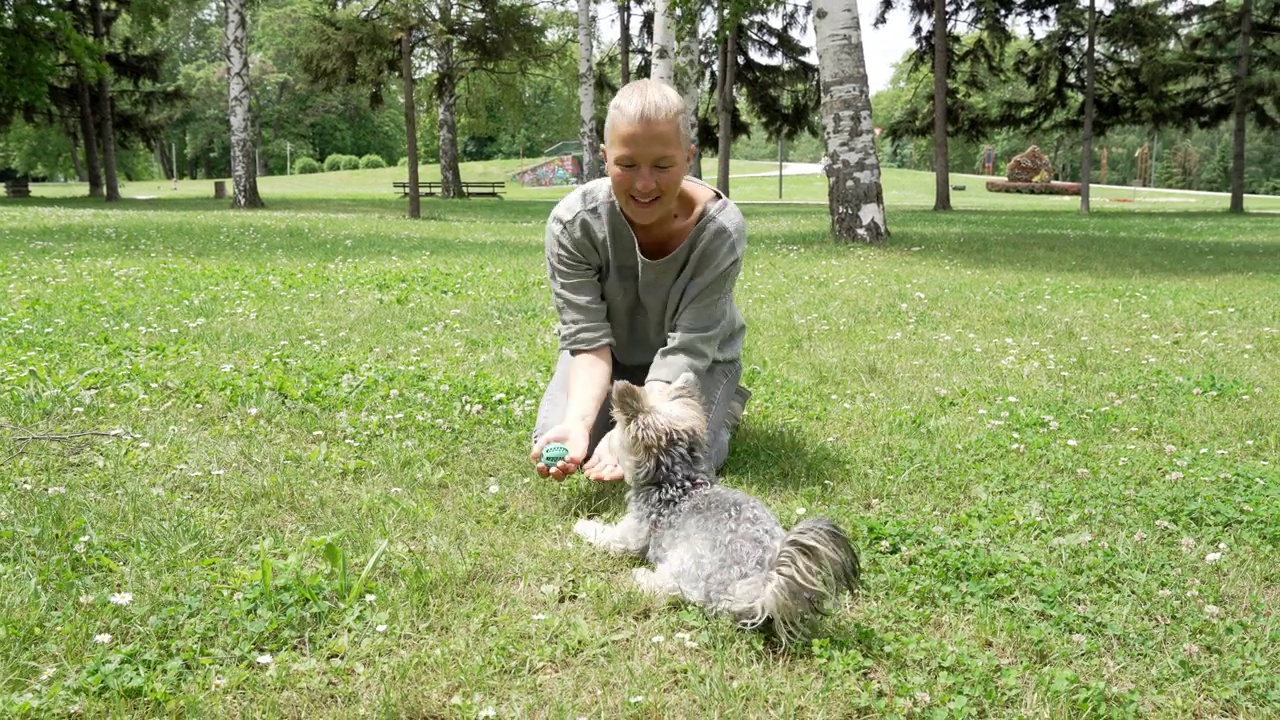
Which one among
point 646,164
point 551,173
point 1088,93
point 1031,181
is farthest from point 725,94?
point 551,173

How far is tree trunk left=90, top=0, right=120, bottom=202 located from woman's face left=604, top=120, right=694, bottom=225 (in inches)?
1469

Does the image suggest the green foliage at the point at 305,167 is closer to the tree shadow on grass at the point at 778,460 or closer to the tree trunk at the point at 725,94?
the tree trunk at the point at 725,94

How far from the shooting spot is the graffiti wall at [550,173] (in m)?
69.4

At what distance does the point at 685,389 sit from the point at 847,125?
502 inches

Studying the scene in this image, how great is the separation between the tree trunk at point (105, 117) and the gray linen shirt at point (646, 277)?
36.7m

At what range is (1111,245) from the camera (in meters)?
17.4

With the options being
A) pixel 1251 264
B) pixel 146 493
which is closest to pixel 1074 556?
pixel 146 493

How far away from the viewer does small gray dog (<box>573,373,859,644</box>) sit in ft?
10.2

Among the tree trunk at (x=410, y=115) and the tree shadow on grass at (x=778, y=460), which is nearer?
the tree shadow on grass at (x=778, y=460)

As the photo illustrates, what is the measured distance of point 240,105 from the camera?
1184 inches

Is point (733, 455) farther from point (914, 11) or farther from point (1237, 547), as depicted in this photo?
point (914, 11)

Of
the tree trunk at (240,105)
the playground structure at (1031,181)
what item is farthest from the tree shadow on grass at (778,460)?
the playground structure at (1031,181)

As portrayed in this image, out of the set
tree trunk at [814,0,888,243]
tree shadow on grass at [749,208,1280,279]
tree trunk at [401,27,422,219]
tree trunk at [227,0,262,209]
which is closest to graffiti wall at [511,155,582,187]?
tree trunk at [227,0,262,209]

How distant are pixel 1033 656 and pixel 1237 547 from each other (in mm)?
1515
